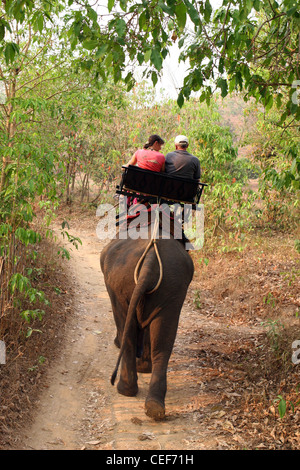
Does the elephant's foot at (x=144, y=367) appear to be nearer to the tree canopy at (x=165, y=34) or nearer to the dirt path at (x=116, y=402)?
the dirt path at (x=116, y=402)

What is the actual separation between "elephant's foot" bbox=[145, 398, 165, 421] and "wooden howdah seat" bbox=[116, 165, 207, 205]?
2.41 meters

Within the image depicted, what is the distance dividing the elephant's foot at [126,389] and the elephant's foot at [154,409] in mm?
436

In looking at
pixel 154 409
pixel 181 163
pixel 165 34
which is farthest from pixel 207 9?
pixel 154 409

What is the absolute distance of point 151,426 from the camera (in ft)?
15.0

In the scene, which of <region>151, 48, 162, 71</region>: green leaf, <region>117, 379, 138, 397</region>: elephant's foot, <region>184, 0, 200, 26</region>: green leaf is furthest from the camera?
<region>117, 379, 138, 397</region>: elephant's foot

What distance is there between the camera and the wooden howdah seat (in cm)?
544

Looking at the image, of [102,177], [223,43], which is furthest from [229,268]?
[102,177]

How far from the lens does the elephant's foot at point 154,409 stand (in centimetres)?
457

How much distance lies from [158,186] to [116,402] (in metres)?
2.65

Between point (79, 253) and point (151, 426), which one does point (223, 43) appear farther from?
point (79, 253)

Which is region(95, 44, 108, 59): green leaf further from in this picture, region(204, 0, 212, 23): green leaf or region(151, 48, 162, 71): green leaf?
region(204, 0, 212, 23): green leaf

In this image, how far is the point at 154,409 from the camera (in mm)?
4566

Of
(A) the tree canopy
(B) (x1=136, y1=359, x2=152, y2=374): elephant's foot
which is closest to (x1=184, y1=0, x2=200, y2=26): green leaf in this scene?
(A) the tree canopy

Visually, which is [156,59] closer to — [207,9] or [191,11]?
[191,11]
